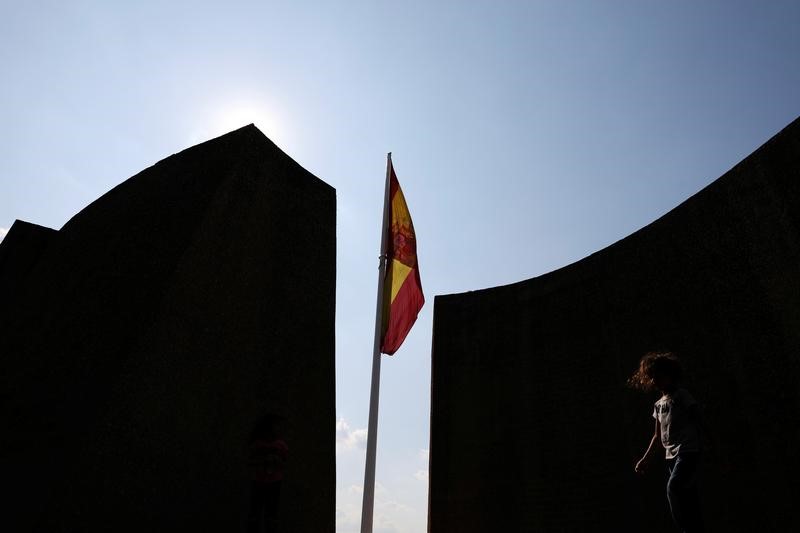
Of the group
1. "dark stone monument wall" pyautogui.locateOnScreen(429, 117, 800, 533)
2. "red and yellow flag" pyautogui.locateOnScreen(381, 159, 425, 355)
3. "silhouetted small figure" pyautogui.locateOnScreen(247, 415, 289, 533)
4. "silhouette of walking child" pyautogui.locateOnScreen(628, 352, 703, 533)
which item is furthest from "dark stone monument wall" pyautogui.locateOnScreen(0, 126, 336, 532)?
"dark stone monument wall" pyautogui.locateOnScreen(429, 117, 800, 533)

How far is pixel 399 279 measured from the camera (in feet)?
26.8

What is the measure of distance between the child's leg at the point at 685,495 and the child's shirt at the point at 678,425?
0.06m

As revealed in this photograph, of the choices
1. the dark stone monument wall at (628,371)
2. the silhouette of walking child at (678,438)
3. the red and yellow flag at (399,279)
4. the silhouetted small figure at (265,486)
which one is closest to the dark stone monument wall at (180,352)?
the silhouetted small figure at (265,486)

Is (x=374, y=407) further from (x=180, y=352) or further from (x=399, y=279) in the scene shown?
(x=180, y=352)

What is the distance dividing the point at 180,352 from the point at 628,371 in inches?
209

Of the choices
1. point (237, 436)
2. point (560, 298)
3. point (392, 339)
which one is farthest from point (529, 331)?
point (237, 436)

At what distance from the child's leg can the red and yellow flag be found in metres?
4.08

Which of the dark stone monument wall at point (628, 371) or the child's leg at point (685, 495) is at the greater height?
the dark stone monument wall at point (628, 371)

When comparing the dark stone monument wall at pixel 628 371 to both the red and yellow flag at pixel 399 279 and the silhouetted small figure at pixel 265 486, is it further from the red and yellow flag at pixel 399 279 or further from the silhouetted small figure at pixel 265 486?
the silhouetted small figure at pixel 265 486

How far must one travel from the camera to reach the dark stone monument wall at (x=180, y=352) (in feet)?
15.0

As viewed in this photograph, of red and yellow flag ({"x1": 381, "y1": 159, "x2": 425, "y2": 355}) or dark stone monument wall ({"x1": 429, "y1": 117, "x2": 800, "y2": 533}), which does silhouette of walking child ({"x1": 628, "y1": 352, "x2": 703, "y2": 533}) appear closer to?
dark stone monument wall ({"x1": 429, "y1": 117, "x2": 800, "y2": 533})

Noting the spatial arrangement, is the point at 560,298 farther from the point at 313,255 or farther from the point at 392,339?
the point at 313,255

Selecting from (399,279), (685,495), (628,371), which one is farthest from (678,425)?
(399,279)

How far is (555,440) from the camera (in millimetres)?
8062
